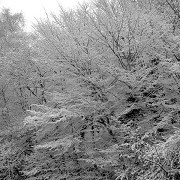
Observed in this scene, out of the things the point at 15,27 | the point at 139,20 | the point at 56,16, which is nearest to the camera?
the point at 139,20

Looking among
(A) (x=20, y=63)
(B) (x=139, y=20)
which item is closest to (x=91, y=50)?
(B) (x=139, y=20)

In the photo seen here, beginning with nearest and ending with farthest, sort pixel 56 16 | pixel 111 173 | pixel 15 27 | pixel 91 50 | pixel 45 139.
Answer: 1. pixel 91 50
2. pixel 56 16
3. pixel 111 173
4. pixel 45 139
5. pixel 15 27

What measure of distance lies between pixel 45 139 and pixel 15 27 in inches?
359

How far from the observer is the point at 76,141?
6.89 meters

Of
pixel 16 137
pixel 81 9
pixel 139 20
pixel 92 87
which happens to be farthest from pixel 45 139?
pixel 139 20

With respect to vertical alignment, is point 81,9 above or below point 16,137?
above

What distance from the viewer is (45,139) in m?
9.39

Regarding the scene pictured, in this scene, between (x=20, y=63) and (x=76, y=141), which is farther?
(x=20, y=63)

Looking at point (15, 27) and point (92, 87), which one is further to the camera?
point (15, 27)

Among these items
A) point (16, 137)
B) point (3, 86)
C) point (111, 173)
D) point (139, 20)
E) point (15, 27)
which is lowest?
point (111, 173)

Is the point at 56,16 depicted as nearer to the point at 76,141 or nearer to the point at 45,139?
the point at 76,141

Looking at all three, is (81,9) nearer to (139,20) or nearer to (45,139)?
(139,20)

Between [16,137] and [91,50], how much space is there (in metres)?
5.69

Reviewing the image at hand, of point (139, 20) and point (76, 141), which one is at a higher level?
point (139, 20)
